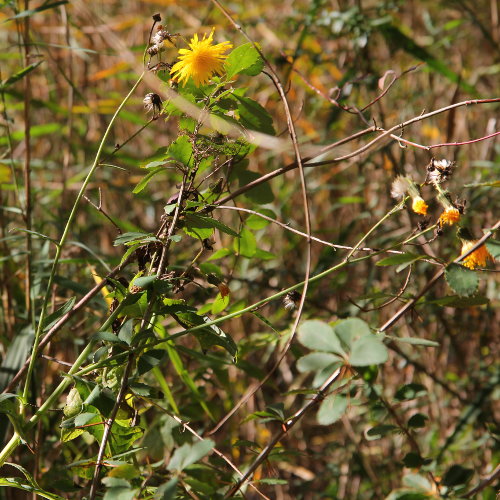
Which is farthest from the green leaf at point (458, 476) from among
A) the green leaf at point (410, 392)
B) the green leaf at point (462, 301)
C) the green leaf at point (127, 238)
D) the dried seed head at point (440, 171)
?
the green leaf at point (127, 238)

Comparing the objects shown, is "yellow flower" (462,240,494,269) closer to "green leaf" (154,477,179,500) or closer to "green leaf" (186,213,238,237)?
"green leaf" (186,213,238,237)

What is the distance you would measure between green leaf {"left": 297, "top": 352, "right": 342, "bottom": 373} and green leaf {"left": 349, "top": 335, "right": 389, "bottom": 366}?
21mm

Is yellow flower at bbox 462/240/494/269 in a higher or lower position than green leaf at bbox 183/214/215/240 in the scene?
lower

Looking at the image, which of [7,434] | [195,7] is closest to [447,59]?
[195,7]

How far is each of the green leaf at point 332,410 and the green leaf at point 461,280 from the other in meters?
0.14

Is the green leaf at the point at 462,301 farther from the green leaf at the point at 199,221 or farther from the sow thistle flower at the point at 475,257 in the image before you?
the green leaf at the point at 199,221

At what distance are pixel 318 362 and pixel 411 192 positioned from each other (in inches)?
10.3

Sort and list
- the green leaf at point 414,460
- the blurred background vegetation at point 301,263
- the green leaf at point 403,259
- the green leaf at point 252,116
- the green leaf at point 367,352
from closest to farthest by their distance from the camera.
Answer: the green leaf at point 367,352, the green leaf at point 403,259, the green leaf at point 252,116, the green leaf at point 414,460, the blurred background vegetation at point 301,263

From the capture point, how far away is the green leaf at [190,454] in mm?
488

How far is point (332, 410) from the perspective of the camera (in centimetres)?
51

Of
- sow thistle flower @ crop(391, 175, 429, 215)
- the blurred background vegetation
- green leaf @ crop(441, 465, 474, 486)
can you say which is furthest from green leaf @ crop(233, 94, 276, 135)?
green leaf @ crop(441, 465, 474, 486)

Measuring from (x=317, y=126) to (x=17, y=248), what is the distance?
114cm

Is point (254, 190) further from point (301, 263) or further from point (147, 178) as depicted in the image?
point (301, 263)

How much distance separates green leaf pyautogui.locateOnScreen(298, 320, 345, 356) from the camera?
0.50m
